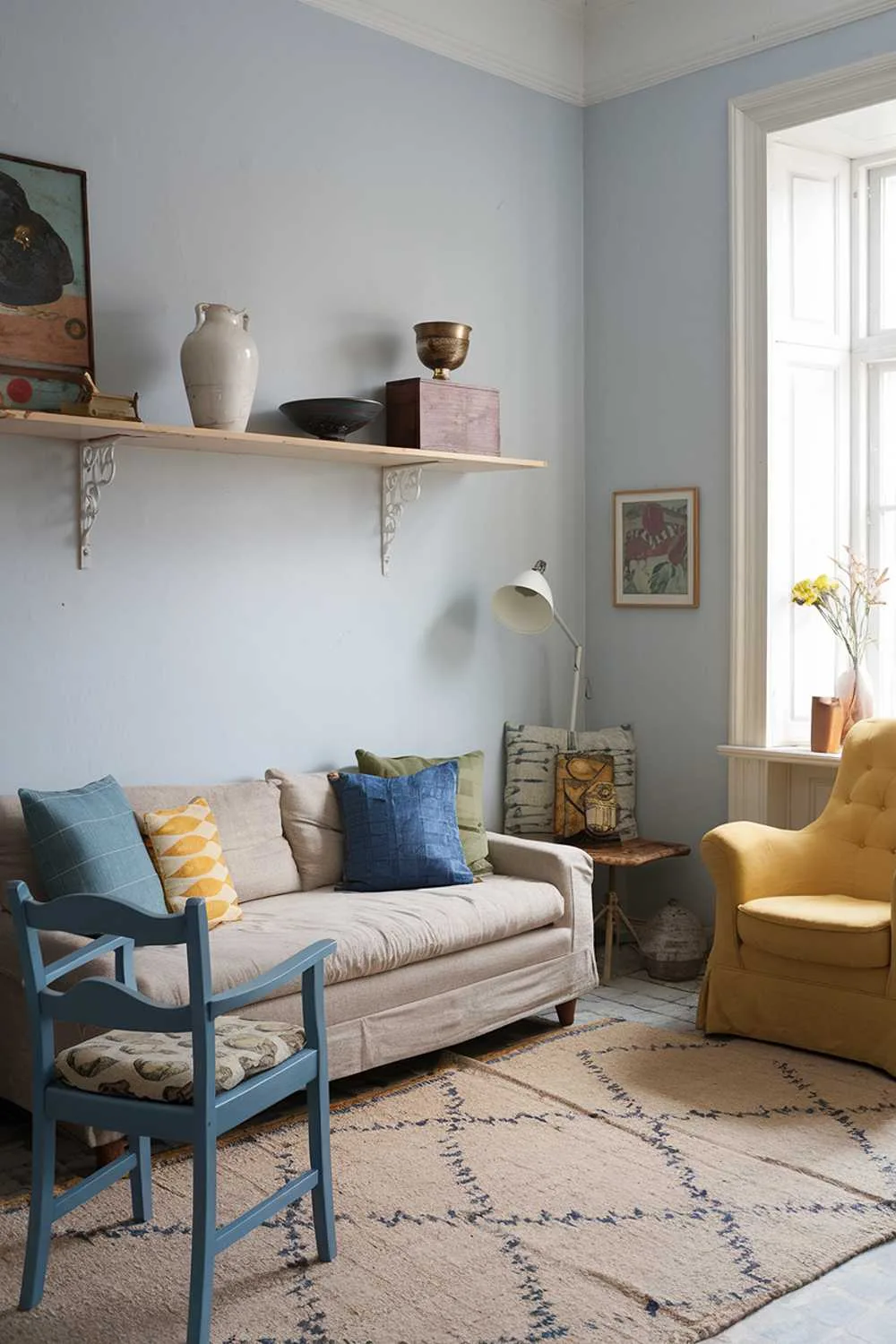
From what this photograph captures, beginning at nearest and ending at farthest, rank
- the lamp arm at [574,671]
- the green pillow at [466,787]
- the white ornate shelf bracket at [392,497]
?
the green pillow at [466,787]
the white ornate shelf bracket at [392,497]
the lamp arm at [574,671]

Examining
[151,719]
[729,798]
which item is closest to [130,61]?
[151,719]

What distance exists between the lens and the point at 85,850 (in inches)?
132

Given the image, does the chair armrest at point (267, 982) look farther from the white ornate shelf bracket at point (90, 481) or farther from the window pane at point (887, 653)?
the window pane at point (887, 653)

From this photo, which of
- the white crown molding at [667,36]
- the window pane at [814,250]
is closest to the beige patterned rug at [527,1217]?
the window pane at [814,250]

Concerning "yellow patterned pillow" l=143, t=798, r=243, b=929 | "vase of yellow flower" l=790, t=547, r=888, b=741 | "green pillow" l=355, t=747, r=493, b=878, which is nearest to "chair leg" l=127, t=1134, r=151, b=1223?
"yellow patterned pillow" l=143, t=798, r=243, b=929

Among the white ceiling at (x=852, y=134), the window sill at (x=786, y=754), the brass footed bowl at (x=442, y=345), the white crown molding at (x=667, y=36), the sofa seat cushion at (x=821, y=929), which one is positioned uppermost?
the white crown molding at (x=667, y=36)

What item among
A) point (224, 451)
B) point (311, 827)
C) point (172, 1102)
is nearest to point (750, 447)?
point (224, 451)

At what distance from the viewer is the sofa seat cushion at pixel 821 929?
3.73m

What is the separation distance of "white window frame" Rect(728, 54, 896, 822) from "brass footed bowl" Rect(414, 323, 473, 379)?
1.01 metres

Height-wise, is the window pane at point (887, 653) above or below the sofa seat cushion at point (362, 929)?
above

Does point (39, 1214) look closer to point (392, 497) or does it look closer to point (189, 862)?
point (189, 862)

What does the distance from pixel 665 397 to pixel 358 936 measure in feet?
8.30

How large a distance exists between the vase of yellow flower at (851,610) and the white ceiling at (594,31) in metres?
1.80

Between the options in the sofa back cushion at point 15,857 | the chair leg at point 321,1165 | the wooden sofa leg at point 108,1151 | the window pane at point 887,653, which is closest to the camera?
the chair leg at point 321,1165
